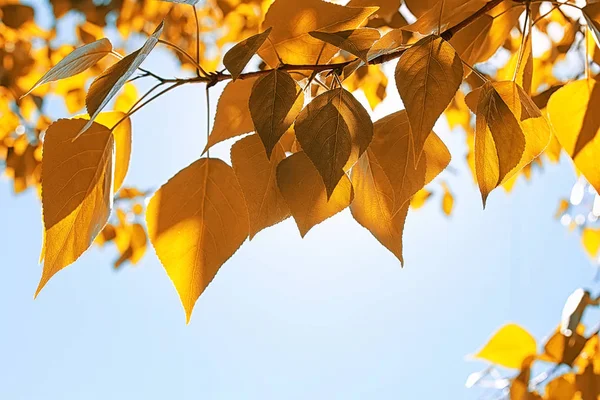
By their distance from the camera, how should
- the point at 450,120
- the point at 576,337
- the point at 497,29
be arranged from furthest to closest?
the point at 450,120 < the point at 576,337 < the point at 497,29

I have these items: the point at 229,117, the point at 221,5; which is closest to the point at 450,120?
the point at 221,5

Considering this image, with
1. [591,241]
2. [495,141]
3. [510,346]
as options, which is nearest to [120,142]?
[495,141]

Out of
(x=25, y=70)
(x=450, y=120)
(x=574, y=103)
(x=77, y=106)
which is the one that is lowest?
(x=574, y=103)

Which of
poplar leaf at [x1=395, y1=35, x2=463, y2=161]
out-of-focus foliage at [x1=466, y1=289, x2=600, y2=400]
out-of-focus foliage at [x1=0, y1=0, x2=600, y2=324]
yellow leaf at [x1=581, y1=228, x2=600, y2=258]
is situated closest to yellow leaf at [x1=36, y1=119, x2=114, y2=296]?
out-of-focus foliage at [x1=0, y1=0, x2=600, y2=324]

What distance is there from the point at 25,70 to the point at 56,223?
0.87 meters

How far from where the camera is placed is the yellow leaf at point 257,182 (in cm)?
22

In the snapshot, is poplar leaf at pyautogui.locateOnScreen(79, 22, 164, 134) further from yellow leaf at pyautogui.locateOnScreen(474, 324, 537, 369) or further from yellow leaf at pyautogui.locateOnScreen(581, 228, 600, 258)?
Answer: yellow leaf at pyautogui.locateOnScreen(581, 228, 600, 258)

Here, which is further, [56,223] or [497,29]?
[497,29]

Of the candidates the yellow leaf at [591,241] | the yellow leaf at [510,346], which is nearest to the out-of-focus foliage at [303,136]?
the yellow leaf at [510,346]

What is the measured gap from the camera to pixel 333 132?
0.19 meters

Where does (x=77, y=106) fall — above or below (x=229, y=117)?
above

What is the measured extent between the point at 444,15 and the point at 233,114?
9cm

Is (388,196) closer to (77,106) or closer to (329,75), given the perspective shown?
(329,75)

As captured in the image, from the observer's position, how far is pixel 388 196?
9.1 inches
